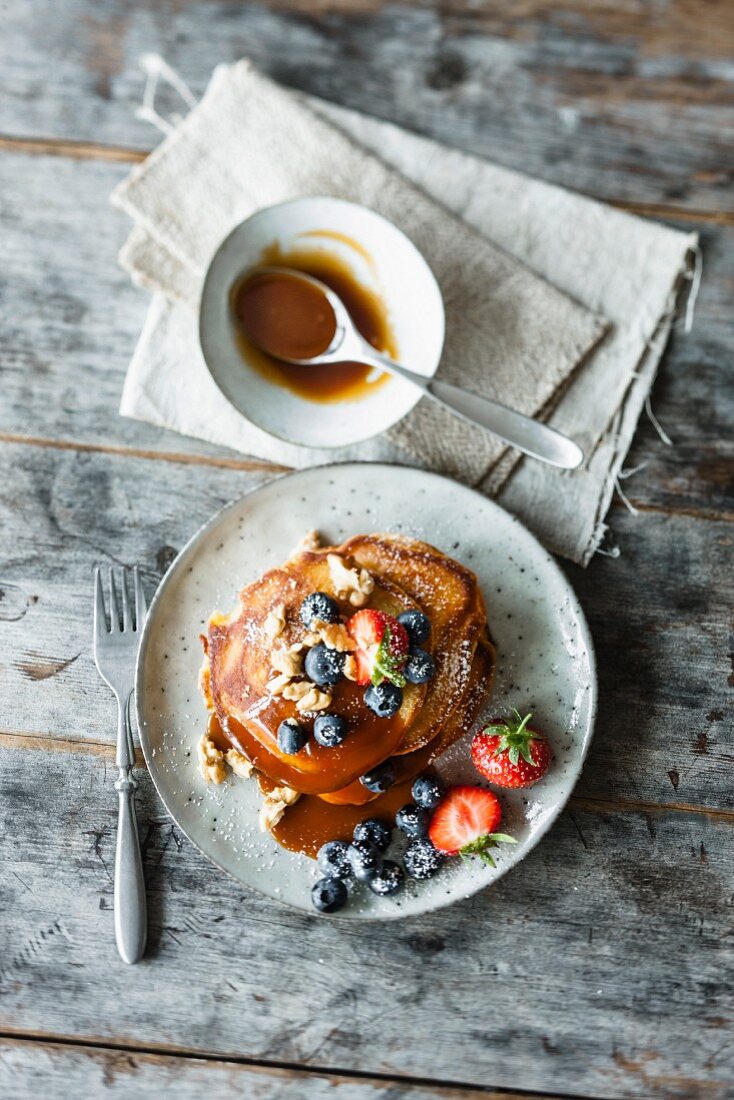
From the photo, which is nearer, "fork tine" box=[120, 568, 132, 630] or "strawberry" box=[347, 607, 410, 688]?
"strawberry" box=[347, 607, 410, 688]

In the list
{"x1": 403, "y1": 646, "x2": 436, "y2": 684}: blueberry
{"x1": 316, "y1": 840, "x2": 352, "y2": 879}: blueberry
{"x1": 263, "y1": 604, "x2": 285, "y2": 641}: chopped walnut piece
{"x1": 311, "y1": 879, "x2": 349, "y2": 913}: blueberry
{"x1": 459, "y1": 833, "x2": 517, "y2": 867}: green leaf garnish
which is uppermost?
{"x1": 403, "y1": 646, "x2": 436, "y2": 684}: blueberry

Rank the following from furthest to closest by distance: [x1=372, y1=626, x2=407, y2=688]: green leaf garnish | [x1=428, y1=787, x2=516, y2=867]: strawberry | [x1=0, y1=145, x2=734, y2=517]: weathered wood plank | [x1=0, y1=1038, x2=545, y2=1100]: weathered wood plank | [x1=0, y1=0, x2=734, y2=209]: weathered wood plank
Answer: [x1=0, y1=0, x2=734, y2=209]: weathered wood plank
[x1=0, y1=145, x2=734, y2=517]: weathered wood plank
[x1=0, y1=1038, x2=545, y2=1100]: weathered wood plank
[x1=428, y1=787, x2=516, y2=867]: strawberry
[x1=372, y1=626, x2=407, y2=688]: green leaf garnish

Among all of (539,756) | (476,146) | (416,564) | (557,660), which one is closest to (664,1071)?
(539,756)

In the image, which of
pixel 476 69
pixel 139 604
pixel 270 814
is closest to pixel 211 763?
pixel 270 814

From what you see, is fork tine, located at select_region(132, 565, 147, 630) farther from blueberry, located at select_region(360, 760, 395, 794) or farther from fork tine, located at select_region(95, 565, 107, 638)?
blueberry, located at select_region(360, 760, 395, 794)

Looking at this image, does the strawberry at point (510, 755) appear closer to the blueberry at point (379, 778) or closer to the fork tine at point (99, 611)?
the blueberry at point (379, 778)

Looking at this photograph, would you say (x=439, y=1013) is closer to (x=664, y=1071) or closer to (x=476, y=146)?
(x=664, y=1071)

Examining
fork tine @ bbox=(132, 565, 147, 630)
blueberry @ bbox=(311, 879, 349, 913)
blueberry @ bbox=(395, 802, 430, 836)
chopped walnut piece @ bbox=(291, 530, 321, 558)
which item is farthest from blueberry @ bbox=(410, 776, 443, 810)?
fork tine @ bbox=(132, 565, 147, 630)
